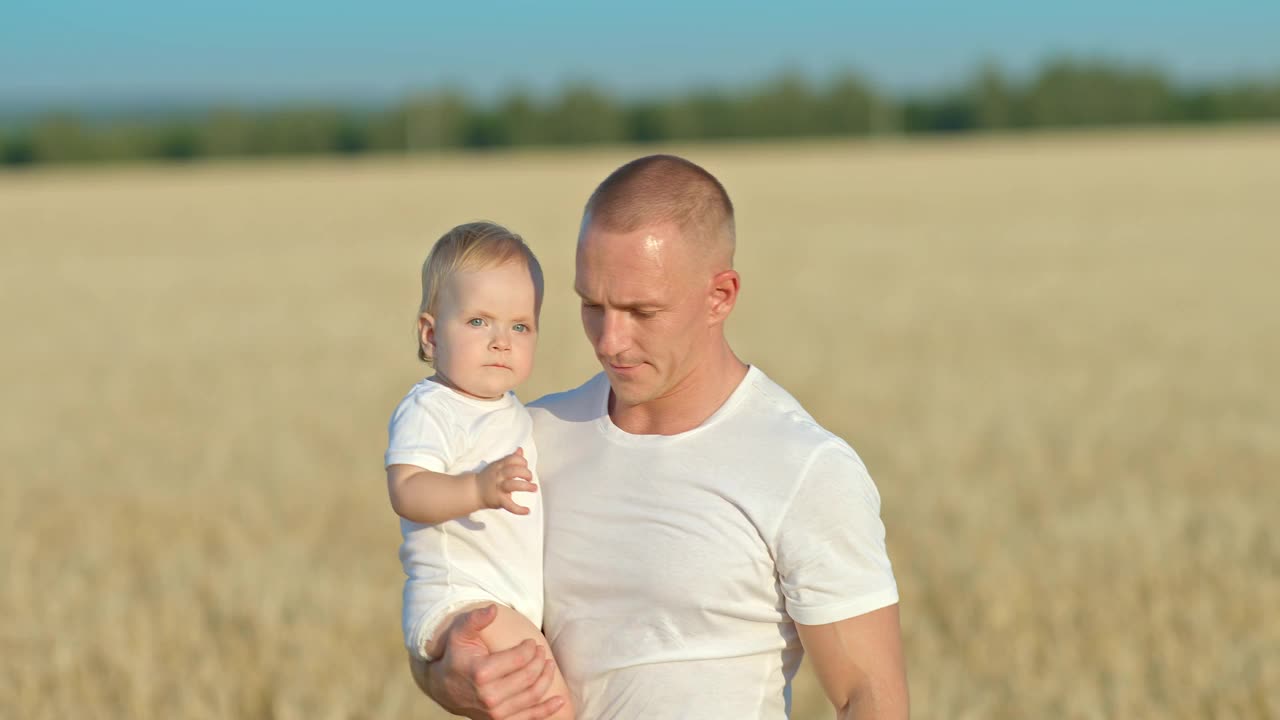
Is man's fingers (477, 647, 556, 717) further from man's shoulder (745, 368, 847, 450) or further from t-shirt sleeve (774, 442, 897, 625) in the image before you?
man's shoulder (745, 368, 847, 450)

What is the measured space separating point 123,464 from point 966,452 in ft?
19.4

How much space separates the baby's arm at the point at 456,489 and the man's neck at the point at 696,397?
0.28 metres

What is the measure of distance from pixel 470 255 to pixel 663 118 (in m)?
83.9

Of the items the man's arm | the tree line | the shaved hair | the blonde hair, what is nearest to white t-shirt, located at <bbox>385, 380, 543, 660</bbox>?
the blonde hair

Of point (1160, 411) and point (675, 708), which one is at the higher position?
point (675, 708)

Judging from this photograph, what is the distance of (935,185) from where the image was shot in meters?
46.4

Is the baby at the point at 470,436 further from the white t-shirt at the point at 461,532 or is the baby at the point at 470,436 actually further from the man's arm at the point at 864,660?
the man's arm at the point at 864,660

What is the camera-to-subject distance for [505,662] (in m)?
2.41

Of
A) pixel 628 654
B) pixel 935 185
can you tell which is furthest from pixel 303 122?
pixel 628 654

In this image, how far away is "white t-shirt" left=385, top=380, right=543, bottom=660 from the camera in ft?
8.18

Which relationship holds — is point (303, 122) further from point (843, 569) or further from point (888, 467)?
point (843, 569)

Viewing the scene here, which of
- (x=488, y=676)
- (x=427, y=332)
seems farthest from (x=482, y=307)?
(x=488, y=676)

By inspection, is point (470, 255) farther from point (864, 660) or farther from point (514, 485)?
point (864, 660)

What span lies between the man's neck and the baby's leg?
1.30 feet
